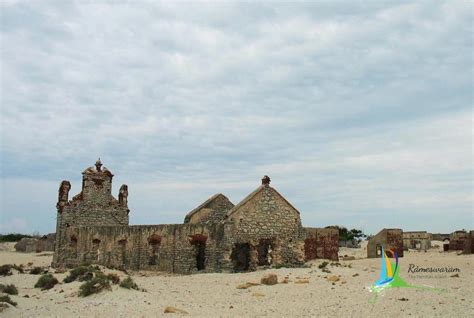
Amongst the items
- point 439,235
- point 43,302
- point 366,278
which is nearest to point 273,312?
point 366,278

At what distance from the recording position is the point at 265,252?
837 inches

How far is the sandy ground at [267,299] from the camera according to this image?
37.1ft

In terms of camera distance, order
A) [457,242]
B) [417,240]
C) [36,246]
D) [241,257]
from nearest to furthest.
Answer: [241,257]
[457,242]
[417,240]
[36,246]

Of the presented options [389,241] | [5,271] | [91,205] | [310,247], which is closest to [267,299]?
[310,247]

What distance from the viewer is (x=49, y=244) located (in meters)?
49.9

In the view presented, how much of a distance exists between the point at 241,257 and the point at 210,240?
1633 millimetres

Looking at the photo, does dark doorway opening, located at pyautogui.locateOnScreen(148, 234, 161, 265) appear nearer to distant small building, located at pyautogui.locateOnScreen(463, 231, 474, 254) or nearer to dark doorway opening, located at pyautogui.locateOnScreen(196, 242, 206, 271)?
dark doorway opening, located at pyautogui.locateOnScreen(196, 242, 206, 271)

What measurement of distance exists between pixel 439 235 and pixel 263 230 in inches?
1718

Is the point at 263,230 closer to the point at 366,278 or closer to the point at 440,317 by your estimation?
the point at 366,278

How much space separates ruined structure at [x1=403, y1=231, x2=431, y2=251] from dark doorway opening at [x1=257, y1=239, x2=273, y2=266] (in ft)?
70.8

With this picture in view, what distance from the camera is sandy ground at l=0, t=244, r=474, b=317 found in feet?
37.1

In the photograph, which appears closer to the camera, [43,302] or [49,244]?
[43,302]

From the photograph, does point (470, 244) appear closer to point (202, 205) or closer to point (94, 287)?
point (202, 205)

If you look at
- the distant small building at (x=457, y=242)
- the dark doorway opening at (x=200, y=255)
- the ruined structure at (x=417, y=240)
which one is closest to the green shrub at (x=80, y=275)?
the dark doorway opening at (x=200, y=255)
